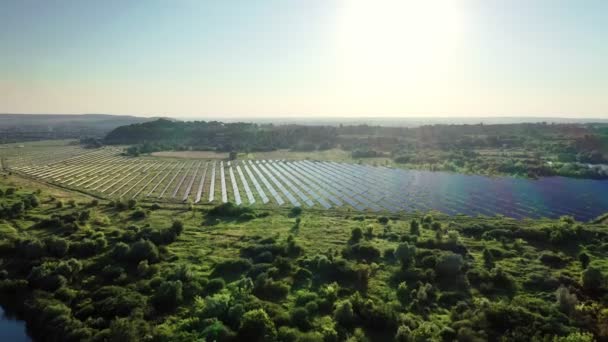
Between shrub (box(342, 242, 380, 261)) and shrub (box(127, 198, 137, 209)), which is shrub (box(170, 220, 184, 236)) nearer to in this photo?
shrub (box(127, 198, 137, 209))

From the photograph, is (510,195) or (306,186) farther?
(306,186)

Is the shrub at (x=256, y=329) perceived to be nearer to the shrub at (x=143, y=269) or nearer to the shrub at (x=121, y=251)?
the shrub at (x=143, y=269)

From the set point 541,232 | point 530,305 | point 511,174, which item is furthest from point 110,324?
point 511,174

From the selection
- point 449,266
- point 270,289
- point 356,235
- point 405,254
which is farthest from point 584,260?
point 270,289

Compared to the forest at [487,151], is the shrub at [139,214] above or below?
below

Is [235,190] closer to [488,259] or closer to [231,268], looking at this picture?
[231,268]

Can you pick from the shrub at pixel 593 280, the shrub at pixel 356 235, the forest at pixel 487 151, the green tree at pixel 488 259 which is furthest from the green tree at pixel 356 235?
the forest at pixel 487 151

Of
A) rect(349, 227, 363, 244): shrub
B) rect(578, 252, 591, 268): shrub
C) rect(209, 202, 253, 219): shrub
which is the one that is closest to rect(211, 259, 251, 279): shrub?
rect(349, 227, 363, 244): shrub
